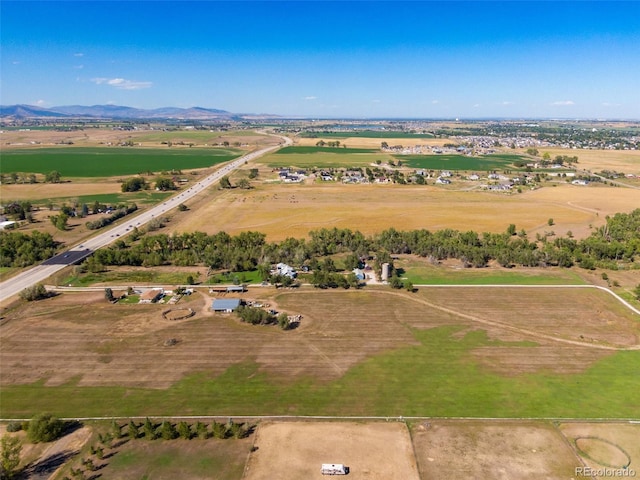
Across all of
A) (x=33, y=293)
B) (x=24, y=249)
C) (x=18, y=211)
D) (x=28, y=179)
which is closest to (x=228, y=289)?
(x=33, y=293)

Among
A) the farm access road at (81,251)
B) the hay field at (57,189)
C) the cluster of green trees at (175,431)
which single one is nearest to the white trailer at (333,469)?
the cluster of green trees at (175,431)

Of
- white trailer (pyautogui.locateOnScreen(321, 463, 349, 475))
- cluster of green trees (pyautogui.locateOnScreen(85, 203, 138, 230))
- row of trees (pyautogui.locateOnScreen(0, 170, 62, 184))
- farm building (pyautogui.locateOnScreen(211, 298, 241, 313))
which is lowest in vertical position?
white trailer (pyautogui.locateOnScreen(321, 463, 349, 475))

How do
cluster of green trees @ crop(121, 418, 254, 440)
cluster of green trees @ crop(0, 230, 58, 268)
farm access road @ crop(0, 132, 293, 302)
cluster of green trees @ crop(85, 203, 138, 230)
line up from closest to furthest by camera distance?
1. cluster of green trees @ crop(121, 418, 254, 440)
2. farm access road @ crop(0, 132, 293, 302)
3. cluster of green trees @ crop(0, 230, 58, 268)
4. cluster of green trees @ crop(85, 203, 138, 230)

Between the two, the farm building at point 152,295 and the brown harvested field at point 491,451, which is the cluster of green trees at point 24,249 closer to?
the farm building at point 152,295

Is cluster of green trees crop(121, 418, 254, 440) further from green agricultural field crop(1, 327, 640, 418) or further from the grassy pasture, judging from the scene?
the grassy pasture

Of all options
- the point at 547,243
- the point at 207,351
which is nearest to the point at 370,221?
the point at 547,243

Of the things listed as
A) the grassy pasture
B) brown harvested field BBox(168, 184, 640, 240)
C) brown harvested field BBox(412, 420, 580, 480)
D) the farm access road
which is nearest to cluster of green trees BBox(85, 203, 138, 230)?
the farm access road
